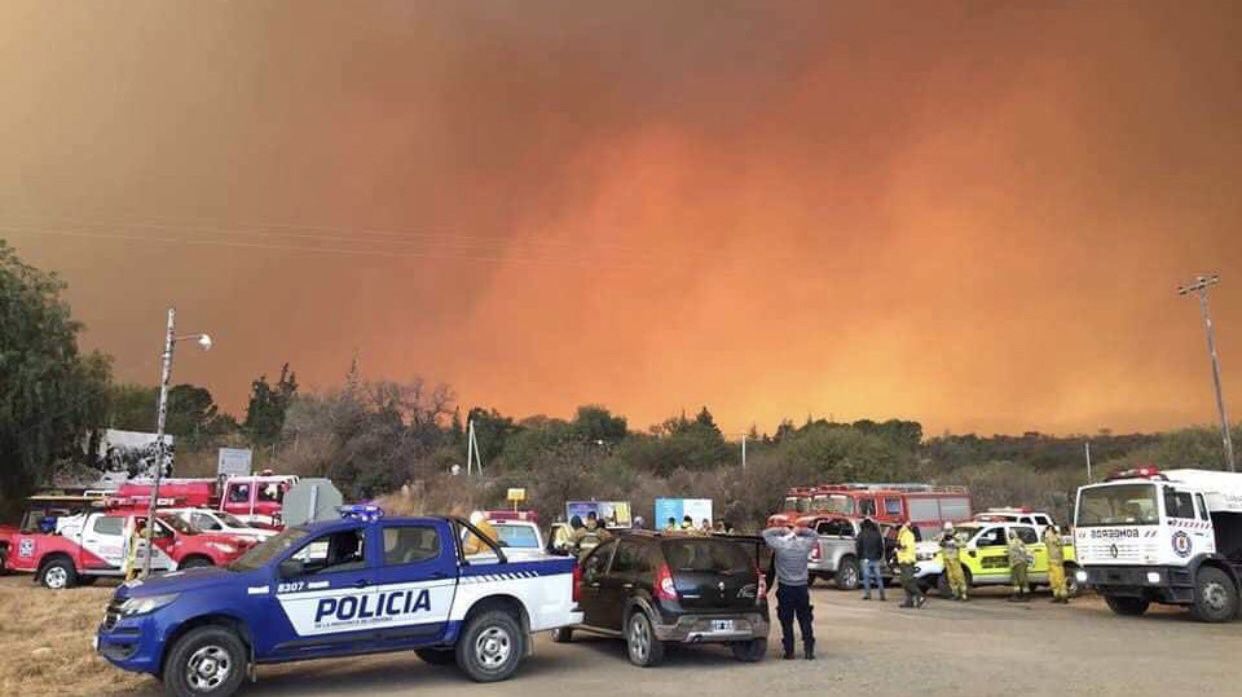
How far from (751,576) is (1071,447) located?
350ft

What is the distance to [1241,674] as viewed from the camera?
36.2 ft

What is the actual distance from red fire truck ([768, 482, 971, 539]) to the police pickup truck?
54.3ft

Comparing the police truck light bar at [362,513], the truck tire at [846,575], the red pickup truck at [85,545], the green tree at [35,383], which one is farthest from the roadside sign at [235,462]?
the police truck light bar at [362,513]

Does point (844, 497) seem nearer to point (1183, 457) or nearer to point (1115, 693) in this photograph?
point (1115, 693)

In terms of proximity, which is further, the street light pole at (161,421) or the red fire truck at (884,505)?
the red fire truck at (884,505)

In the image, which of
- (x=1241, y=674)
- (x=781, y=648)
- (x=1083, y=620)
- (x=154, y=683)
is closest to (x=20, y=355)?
(x=154, y=683)

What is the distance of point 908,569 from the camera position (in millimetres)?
20078

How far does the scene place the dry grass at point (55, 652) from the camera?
10.5m

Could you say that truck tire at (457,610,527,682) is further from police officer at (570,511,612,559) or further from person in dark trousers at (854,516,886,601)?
person in dark trousers at (854,516,886,601)

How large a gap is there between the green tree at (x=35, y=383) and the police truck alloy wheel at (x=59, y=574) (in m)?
17.3

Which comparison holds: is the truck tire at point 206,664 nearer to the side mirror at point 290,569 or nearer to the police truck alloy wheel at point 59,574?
the side mirror at point 290,569

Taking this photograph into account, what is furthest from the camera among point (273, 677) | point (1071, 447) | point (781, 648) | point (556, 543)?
point (1071, 447)

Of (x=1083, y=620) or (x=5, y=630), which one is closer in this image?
(x=5, y=630)

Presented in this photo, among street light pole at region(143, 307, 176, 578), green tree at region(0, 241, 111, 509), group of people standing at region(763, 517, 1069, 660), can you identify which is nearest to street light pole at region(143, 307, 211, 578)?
street light pole at region(143, 307, 176, 578)
